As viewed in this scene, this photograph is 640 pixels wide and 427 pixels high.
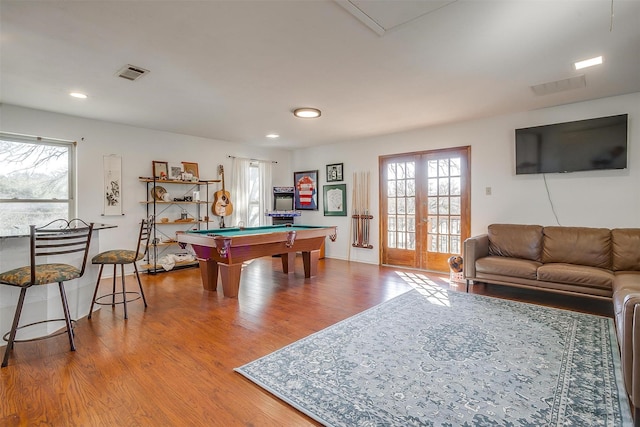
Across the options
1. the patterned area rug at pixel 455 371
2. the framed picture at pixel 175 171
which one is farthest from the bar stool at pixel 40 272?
the framed picture at pixel 175 171

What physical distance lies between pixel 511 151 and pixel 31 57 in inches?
230

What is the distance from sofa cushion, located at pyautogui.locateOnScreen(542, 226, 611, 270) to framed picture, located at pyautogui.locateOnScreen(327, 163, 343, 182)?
12.7 ft

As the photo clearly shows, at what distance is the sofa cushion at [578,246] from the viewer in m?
3.66

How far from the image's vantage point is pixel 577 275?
3.37 m

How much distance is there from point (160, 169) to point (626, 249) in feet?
22.3

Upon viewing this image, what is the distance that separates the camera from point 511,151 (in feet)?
15.4

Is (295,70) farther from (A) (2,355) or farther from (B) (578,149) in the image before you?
(B) (578,149)

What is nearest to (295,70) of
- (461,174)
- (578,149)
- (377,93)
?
(377,93)

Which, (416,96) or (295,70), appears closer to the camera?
(295,70)

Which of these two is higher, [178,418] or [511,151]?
[511,151]

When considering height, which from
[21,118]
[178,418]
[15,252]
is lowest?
[178,418]

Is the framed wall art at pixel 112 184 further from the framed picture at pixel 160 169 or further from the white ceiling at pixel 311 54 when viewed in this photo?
the white ceiling at pixel 311 54

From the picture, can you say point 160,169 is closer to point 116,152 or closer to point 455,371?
point 116,152

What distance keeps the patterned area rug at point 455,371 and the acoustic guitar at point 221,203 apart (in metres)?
4.03
